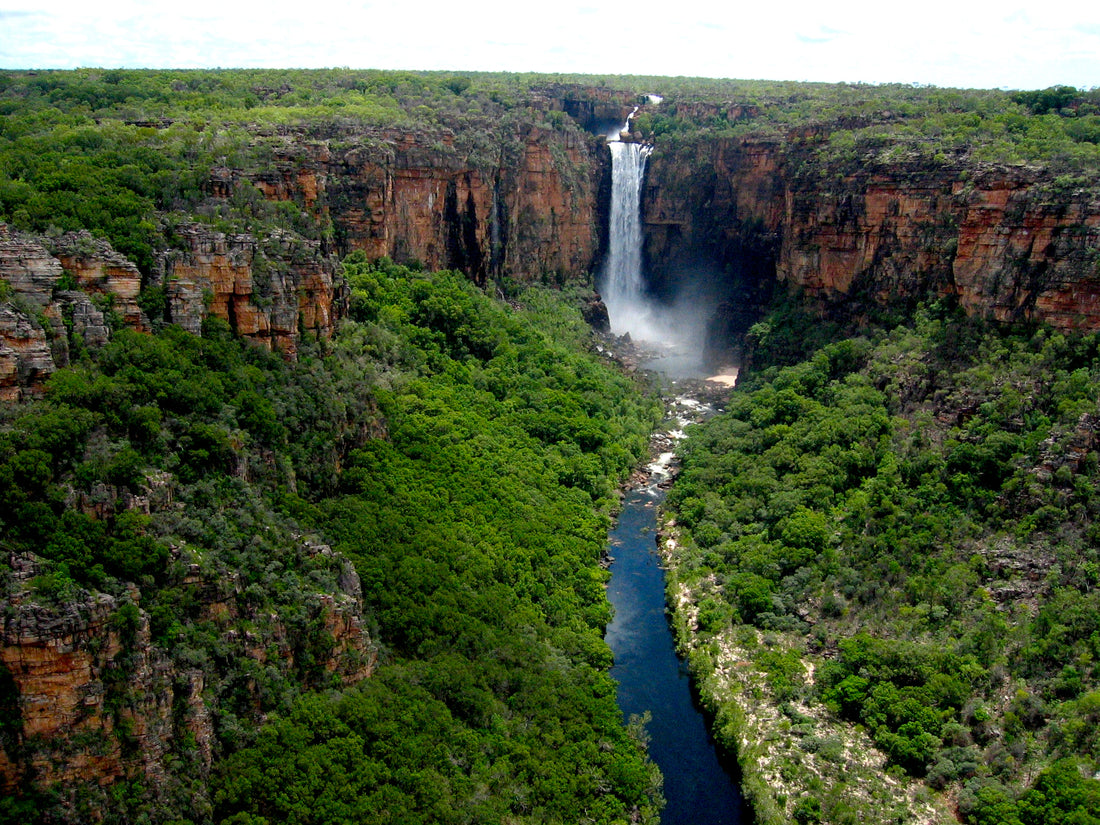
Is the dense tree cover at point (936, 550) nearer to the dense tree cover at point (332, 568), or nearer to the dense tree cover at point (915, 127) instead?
the dense tree cover at point (332, 568)

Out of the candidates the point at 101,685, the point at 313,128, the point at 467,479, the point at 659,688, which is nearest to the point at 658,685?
the point at 659,688

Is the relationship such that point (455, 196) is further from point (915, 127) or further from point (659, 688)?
point (659, 688)

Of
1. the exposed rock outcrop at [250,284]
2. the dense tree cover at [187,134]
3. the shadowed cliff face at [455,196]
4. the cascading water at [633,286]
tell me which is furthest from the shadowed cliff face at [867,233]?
the exposed rock outcrop at [250,284]

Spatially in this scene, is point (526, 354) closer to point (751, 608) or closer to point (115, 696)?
point (751, 608)

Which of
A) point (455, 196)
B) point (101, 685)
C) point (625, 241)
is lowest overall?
point (101, 685)

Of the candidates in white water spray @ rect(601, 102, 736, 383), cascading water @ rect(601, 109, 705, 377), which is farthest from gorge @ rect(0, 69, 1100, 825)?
cascading water @ rect(601, 109, 705, 377)

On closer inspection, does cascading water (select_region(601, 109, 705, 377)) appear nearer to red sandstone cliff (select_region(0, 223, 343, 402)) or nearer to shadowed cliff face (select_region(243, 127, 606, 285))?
shadowed cliff face (select_region(243, 127, 606, 285))
